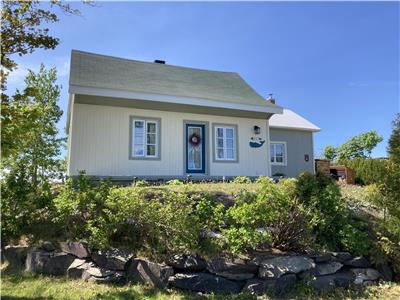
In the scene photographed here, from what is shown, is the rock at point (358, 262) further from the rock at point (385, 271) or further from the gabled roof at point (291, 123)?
the gabled roof at point (291, 123)

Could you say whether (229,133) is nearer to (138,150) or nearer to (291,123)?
(138,150)

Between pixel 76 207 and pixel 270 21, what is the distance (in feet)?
30.4

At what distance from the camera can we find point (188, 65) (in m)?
15.3

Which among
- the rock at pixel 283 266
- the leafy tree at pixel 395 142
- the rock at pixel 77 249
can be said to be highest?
the leafy tree at pixel 395 142

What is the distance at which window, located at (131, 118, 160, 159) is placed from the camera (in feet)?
35.5

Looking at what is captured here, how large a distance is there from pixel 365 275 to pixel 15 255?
6.01m

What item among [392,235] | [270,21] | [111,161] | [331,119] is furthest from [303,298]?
[331,119]

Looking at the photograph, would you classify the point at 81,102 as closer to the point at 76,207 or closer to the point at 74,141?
the point at 74,141

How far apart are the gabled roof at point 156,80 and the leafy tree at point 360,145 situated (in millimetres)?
35313

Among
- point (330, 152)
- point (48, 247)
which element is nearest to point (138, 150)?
point (48, 247)

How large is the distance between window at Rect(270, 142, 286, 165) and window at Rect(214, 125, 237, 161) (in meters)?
5.28

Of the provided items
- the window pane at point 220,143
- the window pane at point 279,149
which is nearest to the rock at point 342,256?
the window pane at point 220,143

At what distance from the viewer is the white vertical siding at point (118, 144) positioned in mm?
10156

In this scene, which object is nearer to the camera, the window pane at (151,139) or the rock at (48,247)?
the rock at (48,247)
